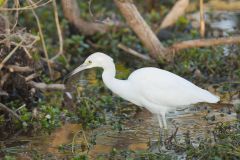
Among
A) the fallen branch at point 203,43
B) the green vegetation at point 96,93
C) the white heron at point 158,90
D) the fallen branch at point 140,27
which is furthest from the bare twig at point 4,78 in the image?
the fallen branch at point 203,43

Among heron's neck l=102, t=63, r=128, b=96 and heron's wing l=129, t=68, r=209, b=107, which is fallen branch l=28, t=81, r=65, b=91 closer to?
heron's neck l=102, t=63, r=128, b=96

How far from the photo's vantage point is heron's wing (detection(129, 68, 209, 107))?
775 centimetres

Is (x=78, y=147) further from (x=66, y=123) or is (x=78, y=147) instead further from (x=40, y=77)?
(x=40, y=77)

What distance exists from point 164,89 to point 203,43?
254 cm

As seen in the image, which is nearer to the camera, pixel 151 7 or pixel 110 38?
pixel 110 38

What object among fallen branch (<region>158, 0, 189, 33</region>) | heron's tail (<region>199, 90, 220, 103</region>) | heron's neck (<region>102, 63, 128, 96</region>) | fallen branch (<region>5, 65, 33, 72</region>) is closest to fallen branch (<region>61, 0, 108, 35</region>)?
fallen branch (<region>158, 0, 189, 33</region>)

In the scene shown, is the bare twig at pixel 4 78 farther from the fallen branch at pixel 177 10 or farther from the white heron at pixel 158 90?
the fallen branch at pixel 177 10

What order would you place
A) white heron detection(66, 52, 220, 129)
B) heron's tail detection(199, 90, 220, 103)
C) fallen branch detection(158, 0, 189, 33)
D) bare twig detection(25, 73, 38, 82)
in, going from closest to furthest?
heron's tail detection(199, 90, 220, 103) < white heron detection(66, 52, 220, 129) < bare twig detection(25, 73, 38, 82) < fallen branch detection(158, 0, 189, 33)

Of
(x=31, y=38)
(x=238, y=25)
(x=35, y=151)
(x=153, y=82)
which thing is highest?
(x=238, y=25)

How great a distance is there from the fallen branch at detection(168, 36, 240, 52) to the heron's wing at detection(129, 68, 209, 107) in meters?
2.10

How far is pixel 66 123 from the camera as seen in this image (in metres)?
8.62

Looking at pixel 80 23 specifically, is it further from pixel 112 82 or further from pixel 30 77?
pixel 112 82

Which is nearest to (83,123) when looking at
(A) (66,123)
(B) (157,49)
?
(A) (66,123)

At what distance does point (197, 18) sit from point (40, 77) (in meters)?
6.23
